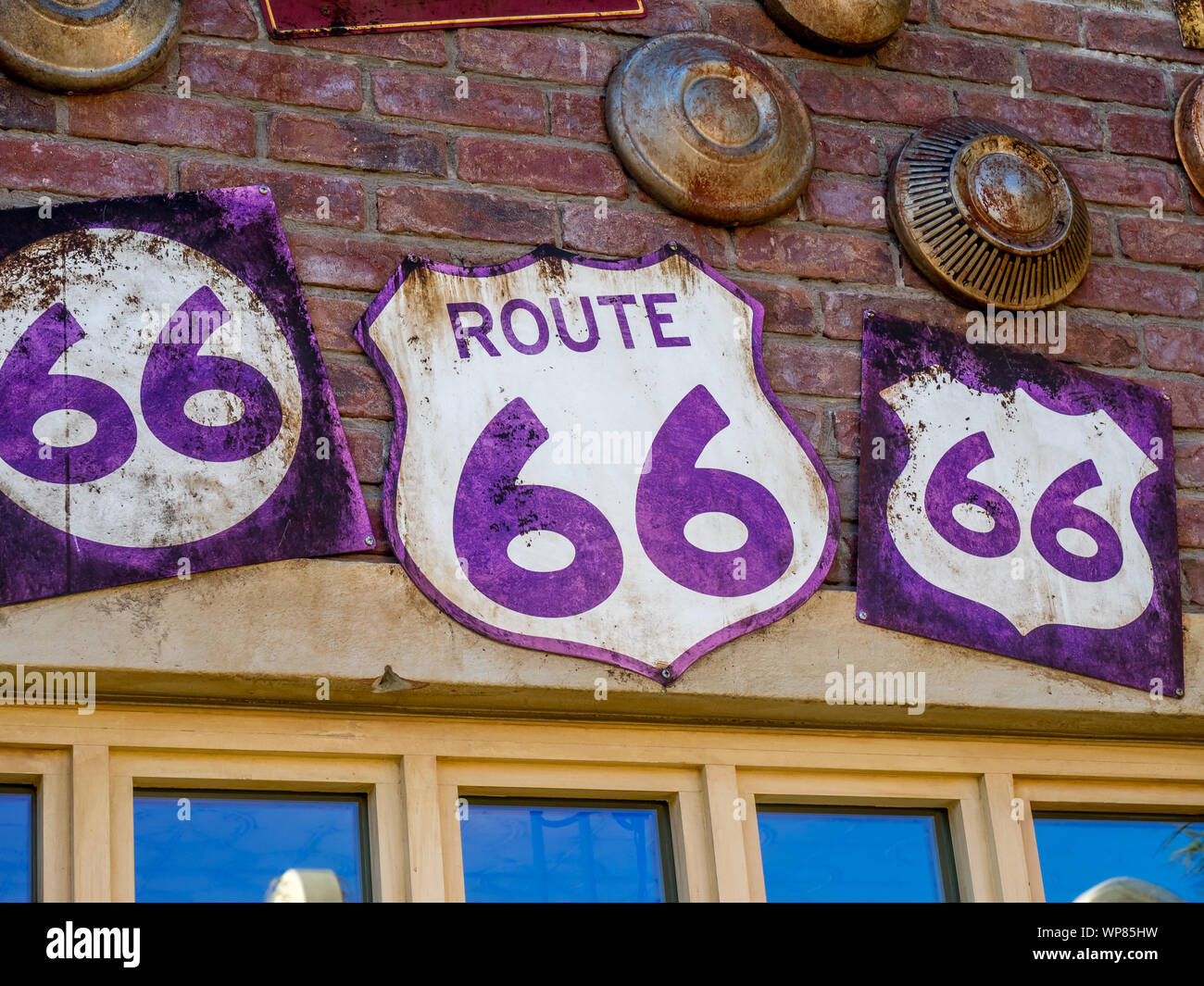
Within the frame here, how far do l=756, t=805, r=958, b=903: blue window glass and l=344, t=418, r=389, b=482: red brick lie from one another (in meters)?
0.68

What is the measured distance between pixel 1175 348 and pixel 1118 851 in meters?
0.79

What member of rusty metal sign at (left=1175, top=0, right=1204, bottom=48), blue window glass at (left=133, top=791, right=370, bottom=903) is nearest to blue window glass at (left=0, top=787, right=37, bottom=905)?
blue window glass at (left=133, top=791, right=370, bottom=903)

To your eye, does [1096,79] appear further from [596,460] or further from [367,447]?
[367,447]

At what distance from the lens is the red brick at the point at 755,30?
9.24ft

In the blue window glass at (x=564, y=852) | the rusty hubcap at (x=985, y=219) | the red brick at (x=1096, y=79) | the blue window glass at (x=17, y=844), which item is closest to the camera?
the blue window glass at (x=17, y=844)

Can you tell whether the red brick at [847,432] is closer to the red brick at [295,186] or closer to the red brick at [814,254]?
the red brick at [814,254]

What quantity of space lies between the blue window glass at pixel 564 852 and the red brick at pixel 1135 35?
5.06 feet

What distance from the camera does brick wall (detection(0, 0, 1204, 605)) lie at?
242 centimetres

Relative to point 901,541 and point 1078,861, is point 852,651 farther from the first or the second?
point 1078,861

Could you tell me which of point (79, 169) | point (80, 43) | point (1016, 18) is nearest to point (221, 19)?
Result: point (80, 43)

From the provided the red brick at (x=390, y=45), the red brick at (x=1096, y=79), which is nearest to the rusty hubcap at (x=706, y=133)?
the red brick at (x=390, y=45)

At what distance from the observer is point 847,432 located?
2.58m
